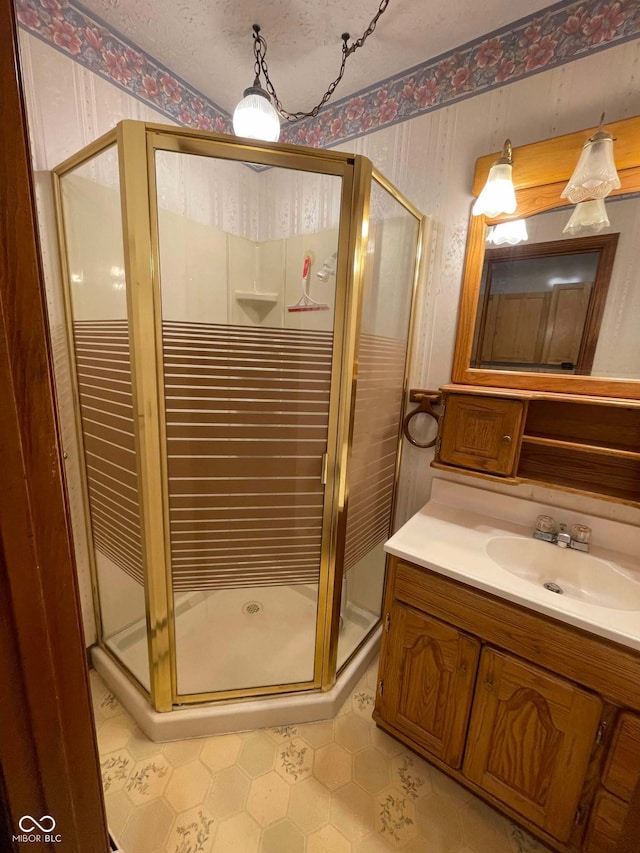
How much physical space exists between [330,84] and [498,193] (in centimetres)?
92

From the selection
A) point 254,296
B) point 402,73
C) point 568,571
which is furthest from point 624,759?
point 402,73

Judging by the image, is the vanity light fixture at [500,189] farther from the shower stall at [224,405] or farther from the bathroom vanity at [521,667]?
the bathroom vanity at [521,667]

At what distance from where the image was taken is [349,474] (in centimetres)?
131

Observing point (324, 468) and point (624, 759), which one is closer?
point (624, 759)

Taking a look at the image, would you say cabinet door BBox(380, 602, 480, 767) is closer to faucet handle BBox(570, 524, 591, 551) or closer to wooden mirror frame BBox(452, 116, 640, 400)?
faucet handle BBox(570, 524, 591, 551)

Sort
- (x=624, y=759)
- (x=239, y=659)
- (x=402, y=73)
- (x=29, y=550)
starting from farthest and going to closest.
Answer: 1. (x=239, y=659)
2. (x=402, y=73)
3. (x=624, y=759)
4. (x=29, y=550)

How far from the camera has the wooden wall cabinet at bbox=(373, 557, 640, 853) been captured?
0.87 metres

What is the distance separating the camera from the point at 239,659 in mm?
1509

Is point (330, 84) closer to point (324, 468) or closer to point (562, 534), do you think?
point (324, 468)

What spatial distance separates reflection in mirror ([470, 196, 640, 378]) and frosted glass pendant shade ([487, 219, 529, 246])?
2 cm

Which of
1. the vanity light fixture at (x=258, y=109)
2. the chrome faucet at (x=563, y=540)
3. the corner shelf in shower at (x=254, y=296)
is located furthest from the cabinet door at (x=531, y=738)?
the vanity light fixture at (x=258, y=109)

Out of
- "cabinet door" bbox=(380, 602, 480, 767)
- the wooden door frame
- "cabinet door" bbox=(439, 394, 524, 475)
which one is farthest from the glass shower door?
the wooden door frame

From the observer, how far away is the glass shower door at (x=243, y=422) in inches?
44.7

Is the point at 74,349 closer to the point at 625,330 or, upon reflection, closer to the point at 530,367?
the point at 530,367
